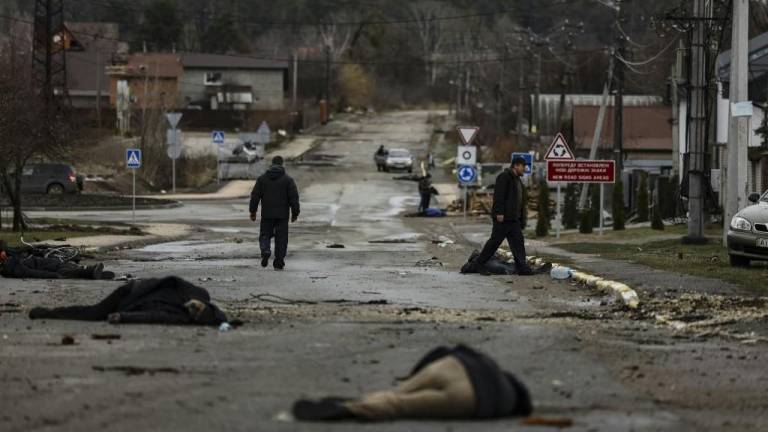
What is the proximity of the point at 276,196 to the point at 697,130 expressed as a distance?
→ 460 inches

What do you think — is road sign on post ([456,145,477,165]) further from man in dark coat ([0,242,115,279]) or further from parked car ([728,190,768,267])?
man in dark coat ([0,242,115,279])

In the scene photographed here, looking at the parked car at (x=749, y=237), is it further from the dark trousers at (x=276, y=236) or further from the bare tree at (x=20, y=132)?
the bare tree at (x=20, y=132)

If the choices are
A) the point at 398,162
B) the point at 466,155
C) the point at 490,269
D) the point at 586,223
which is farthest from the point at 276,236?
the point at 398,162

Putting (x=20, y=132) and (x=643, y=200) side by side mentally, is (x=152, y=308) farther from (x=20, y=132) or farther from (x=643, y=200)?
(x=643, y=200)

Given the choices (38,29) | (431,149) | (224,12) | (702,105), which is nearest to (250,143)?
(431,149)

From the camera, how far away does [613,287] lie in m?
17.8

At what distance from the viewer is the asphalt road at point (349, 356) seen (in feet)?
27.9

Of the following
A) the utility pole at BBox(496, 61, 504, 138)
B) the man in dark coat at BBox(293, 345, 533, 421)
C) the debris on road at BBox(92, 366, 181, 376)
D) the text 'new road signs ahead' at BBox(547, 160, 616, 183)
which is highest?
the utility pole at BBox(496, 61, 504, 138)

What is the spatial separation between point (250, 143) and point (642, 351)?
274ft

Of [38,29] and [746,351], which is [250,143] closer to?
[38,29]

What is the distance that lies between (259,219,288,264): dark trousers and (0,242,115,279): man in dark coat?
373 cm

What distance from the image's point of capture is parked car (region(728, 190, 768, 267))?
21.7 meters

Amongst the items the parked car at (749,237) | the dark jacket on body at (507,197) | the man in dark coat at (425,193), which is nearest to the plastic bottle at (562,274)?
the dark jacket on body at (507,197)

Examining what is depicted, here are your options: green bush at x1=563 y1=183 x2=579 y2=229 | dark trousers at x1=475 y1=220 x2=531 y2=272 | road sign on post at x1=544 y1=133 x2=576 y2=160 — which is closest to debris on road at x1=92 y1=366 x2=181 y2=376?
dark trousers at x1=475 y1=220 x2=531 y2=272
